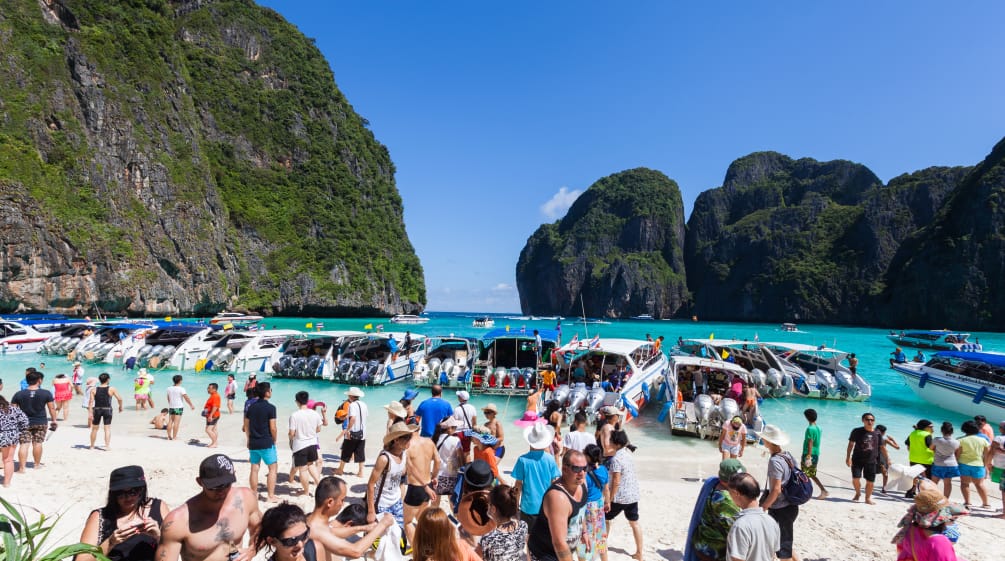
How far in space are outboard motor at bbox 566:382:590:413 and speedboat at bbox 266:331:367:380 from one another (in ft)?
34.5

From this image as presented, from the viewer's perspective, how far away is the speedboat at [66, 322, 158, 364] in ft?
74.4

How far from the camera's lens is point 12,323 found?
87.4 ft

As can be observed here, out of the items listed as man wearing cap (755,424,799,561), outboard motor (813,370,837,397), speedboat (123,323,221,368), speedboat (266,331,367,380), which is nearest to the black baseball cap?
man wearing cap (755,424,799,561)

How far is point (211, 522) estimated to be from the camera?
301 centimetres

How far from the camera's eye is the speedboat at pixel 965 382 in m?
14.9

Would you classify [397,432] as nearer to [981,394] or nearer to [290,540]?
[290,540]

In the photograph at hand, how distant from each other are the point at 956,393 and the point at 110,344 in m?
34.3

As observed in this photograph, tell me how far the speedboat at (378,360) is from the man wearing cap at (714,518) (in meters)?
16.7

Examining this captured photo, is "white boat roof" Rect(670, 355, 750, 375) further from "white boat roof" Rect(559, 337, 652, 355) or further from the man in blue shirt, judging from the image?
the man in blue shirt

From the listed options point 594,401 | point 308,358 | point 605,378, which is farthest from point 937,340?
point 308,358

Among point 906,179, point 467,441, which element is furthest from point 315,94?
point 906,179

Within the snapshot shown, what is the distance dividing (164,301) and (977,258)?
114017 millimetres

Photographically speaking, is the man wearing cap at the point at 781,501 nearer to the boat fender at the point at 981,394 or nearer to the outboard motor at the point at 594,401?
the outboard motor at the point at 594,401

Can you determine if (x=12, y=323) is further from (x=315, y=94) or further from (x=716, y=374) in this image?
(x=315, y=94)
